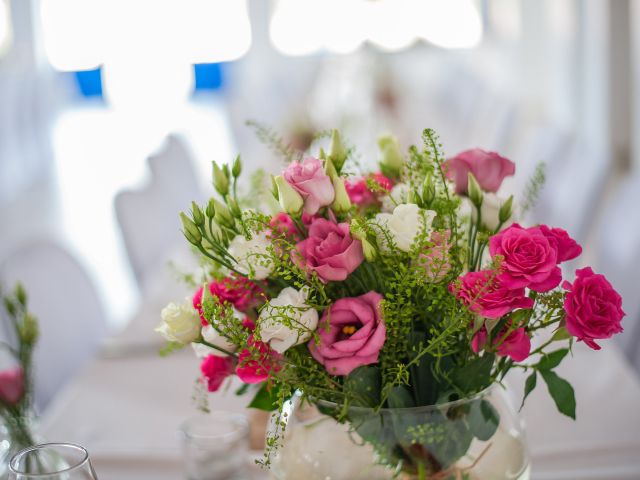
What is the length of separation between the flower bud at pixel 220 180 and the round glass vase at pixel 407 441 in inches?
9.8

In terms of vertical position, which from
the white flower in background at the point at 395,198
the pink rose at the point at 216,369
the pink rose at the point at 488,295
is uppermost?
the white flower in background at the point at 395,198

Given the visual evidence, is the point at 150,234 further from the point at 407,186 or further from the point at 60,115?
the point at 60,115

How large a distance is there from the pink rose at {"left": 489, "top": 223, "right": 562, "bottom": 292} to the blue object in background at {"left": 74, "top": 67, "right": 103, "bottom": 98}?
11.4 metres

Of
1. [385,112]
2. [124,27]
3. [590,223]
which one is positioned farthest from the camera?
[124,27]

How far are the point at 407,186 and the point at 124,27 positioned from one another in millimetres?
11373

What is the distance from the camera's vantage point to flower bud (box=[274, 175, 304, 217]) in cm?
81

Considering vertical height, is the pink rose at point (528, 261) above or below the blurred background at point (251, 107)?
above

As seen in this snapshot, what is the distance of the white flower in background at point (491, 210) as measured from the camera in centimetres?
91

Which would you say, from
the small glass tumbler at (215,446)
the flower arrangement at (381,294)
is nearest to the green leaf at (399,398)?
the flower arrangement at (381,294)

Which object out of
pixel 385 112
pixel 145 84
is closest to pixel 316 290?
pixel 385 112

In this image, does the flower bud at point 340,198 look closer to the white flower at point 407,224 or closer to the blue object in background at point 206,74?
the white flower at point 407,224

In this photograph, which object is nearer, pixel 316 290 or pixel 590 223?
pixel 316 290

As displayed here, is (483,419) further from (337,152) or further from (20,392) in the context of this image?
(20,392)

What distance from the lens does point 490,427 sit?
88cm
